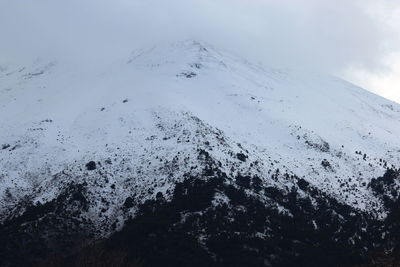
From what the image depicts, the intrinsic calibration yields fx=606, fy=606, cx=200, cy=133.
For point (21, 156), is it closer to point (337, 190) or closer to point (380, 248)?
point (337, 190)

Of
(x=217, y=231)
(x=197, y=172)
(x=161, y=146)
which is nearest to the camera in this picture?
(x=217, y=231)

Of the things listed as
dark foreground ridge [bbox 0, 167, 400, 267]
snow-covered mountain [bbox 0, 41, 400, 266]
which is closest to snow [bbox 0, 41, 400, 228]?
snow-covered mountain [bbox 0, 41, 400, 266]

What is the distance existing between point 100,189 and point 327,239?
56.3 m

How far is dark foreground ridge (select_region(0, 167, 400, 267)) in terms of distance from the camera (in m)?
120

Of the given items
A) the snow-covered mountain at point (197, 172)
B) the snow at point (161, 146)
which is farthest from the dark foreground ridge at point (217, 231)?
the snow at point (161, 146)

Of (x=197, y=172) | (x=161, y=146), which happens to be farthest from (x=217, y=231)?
(x=161, y=146)

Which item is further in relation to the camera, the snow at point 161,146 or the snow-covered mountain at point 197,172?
the snow at point 161,146

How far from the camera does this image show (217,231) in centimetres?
12925

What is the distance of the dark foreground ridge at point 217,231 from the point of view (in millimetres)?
120125

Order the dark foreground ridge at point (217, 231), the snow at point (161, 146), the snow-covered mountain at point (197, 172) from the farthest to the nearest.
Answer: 1. the snow at point (161, 146)
2. the snow-covered mountain at point (197, 172)
3. the dark foreground ridge at point (217, 231)

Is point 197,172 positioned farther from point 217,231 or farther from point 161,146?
point 217,231

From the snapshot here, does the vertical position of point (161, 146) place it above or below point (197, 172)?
below

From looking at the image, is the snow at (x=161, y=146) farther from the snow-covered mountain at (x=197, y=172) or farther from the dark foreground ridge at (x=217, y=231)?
the dark foreground ridge at (x=217, y=231)

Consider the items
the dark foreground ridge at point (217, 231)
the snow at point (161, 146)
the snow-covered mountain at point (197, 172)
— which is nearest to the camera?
the dark foreground ridge at point (217, 231)
